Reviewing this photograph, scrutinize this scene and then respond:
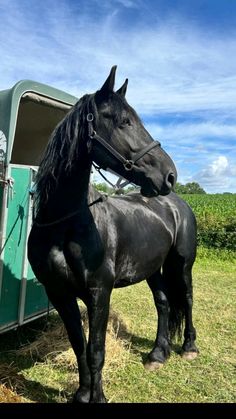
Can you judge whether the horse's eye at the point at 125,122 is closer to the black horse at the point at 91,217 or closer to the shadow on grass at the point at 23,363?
the black horse at the point at 91,217

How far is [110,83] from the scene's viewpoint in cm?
242

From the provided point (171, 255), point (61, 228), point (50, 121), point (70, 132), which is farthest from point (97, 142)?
point (50, 121)

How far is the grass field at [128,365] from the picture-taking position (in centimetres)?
333

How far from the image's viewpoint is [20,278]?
3.87m

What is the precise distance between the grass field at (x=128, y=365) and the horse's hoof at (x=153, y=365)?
51 mm

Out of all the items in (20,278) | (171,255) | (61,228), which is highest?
(61,228)

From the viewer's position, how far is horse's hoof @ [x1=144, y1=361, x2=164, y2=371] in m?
3.84

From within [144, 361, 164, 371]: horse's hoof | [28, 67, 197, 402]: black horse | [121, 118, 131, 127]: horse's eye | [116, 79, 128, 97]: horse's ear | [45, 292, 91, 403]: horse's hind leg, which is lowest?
[144, 361, 164, 371]: horse's hoof

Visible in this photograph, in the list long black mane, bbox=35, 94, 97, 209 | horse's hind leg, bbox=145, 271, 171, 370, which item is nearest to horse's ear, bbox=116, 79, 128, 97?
long black mane, bbox=35, 94, 97, 209

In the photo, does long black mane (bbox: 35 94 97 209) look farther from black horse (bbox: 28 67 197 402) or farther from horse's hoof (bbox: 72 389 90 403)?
horse's hoof (bbox: 72 389 90 403)

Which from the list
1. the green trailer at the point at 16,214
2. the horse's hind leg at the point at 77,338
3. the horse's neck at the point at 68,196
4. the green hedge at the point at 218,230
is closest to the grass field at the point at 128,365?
the horse's hind leg at the point at 77,338

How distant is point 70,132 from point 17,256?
1.76 m
